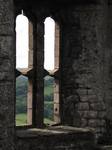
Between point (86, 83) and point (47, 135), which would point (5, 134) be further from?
point (86, 83)

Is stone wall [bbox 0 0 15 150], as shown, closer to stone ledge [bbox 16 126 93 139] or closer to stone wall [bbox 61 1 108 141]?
stone ledge [bbox 16 126 93 139]

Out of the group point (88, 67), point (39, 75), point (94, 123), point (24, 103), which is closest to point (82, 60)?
point (88, 67)

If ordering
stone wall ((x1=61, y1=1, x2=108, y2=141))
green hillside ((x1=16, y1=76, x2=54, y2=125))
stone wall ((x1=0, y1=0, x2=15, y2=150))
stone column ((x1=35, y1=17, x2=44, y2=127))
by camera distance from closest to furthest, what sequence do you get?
stone wall ((x1=0, y1=0, x2=15, y2=150)), stone column ((x1=35, y1=17, x2=44, y2=127)), stone wall ((x1=61, y1=1, x2=108, y2=141)), green hillside ((x1=16, y1=76, x2=54, y2=125))

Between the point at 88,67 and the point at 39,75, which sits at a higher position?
the point at 88,67

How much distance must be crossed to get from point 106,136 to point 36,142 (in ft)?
4.75

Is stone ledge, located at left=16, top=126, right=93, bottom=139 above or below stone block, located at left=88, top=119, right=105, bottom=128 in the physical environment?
below

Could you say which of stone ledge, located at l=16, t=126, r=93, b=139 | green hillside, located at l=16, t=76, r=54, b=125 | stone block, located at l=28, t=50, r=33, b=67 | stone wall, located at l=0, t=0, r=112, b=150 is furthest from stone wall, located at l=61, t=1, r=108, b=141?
green hillside, located at l=16, t=76, r=54, b=125

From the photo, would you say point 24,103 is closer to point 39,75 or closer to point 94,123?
point 94,123

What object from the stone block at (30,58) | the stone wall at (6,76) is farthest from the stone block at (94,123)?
the stone wall at (6,76)

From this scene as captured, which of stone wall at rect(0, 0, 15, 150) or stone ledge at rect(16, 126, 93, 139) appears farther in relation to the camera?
stone ledge at rect(16, 126, 93, 139)

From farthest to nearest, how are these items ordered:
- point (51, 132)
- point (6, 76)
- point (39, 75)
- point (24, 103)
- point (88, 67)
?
point (24, 103) → point (88, 67) → point (39, 75) → point (51, 132) → point (6, 76)

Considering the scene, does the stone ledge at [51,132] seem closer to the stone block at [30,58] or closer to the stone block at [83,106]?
the stone block at [83,106]

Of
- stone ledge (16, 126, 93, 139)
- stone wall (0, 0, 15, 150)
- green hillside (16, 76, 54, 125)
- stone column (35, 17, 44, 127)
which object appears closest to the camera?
stone wall (0, 0, 15, 150)

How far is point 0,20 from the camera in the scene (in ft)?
13.8
